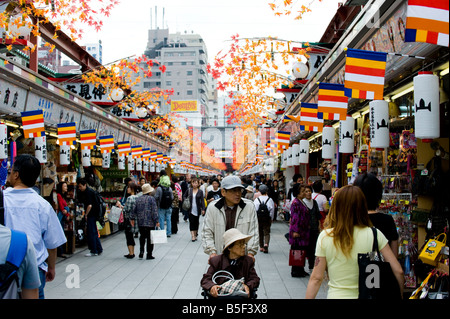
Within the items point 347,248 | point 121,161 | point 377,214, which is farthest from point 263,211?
point 347,248

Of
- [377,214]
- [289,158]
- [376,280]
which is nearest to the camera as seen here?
[376,280]

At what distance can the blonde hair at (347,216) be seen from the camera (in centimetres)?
343

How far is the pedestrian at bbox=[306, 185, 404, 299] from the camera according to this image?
134 inches

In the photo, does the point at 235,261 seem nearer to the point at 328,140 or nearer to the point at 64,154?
the point at 328,140

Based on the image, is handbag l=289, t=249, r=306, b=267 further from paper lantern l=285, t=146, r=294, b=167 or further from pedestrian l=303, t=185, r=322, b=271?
paper lantern l=285, t=146, r=294, b=167

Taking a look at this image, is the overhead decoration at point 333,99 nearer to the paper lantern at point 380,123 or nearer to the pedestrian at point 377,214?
the paper lantern at point 380,123

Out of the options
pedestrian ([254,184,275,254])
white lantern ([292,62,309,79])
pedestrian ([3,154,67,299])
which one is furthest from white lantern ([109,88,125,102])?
pedestrian ([3,154,67,299])

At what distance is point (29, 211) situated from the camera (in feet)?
14.0

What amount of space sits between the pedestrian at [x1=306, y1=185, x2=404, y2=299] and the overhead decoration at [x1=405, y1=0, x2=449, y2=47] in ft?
4.49

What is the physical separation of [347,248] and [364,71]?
3016 millimetres
